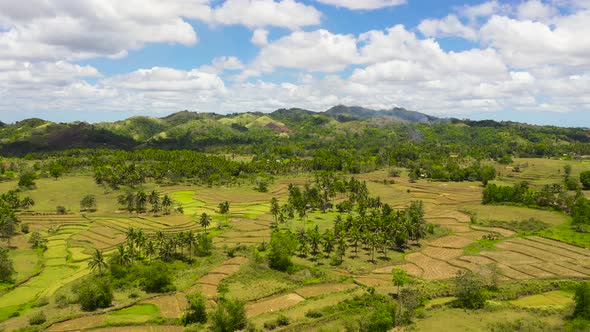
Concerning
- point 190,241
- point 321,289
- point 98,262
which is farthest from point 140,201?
point 321,289

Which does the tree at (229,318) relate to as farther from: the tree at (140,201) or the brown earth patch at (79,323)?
the tree at (140,201)

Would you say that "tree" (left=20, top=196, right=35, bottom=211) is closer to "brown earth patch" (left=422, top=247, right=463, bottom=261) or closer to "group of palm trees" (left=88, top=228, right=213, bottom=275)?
"group of palm trees" (left=88, top=228, right=213, bottom=275)

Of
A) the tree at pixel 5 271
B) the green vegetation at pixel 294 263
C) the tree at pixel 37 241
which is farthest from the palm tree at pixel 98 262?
the tree at pixel 37 241

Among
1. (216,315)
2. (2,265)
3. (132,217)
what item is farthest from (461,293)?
(132,217)

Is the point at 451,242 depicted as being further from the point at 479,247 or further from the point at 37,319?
the point at 37,319

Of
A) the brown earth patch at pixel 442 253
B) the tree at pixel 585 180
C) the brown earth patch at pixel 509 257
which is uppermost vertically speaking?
the tree at pixel 585 180
